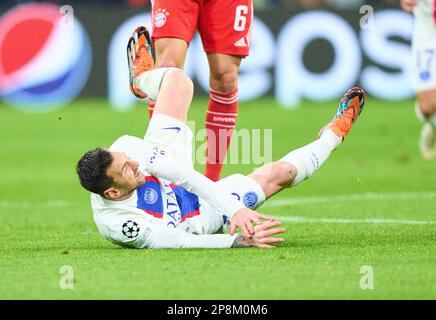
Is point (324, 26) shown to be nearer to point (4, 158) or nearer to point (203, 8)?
point (4, 158)

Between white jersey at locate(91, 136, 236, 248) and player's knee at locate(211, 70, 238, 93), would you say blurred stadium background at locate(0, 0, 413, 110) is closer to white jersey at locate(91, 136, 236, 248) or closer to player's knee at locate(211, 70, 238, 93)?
player's knee at locate(211, 70, 238, 93)

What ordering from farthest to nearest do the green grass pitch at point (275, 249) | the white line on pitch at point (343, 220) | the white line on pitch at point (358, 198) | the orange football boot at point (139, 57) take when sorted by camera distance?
the white line on pitch at point (358, 198) < the white line on pitch at point (343, 220) < the orange football boot at point (139, 57) < the green grass pitch at point (275, 249)

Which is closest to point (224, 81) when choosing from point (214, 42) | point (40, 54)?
point (214, 42)

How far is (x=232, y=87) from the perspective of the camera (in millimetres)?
8039

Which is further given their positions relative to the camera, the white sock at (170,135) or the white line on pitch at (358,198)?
the white line on pitch at (358,198)

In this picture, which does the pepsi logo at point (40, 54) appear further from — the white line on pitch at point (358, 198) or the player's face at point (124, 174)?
the player's face at point (124, 174)

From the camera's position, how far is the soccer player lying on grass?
6211mm

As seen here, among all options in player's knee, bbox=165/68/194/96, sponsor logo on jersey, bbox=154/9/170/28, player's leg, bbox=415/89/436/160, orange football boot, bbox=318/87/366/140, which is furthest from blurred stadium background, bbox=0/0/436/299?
sponsor logo on jersey, bbox=154/9/170/28

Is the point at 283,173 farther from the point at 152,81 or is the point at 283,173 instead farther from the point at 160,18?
the point at 160,18

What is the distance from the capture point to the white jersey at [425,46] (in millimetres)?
6496

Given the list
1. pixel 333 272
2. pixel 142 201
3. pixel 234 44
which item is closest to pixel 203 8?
pixel 234 44

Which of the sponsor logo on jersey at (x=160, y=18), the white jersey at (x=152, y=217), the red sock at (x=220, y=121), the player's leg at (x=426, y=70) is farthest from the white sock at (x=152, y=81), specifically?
the player's leg at (x=426, y=70)

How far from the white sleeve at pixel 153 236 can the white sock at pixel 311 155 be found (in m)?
0.80
